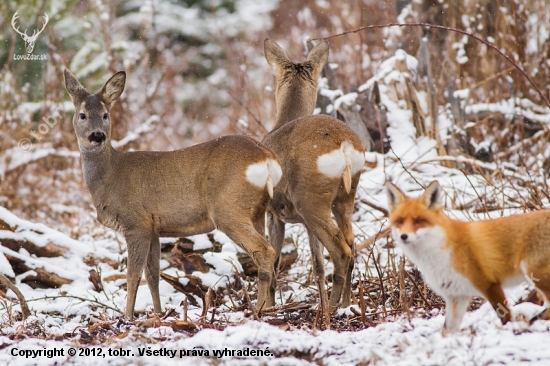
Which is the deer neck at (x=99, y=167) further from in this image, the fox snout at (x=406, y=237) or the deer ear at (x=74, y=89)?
the fox snout at (x=406, y=237)

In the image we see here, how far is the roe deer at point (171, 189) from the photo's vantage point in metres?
5.81

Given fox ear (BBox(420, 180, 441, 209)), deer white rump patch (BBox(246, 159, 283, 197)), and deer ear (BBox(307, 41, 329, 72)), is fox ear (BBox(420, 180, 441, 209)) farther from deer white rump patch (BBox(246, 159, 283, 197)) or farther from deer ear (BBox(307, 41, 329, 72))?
deer ear (BBox(307, 41, 329, 72))

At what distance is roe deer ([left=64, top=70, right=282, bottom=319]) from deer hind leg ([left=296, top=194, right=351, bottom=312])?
0.38 meters

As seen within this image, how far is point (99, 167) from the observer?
6449 mm

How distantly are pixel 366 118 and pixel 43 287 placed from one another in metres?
4.85

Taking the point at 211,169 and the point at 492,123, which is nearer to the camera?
the point at 211,169

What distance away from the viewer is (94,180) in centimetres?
642

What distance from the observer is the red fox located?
380 cm

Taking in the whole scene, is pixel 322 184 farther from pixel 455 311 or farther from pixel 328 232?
pixel 455 311

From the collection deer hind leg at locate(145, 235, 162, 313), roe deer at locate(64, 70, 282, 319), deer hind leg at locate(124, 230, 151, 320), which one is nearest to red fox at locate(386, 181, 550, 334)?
roe deer at locate(64, 70, 282, 319)

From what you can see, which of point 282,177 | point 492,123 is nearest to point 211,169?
point 282,177

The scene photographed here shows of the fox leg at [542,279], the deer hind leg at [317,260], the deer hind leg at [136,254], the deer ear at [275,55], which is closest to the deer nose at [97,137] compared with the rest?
the deer hind leg at [136,254]

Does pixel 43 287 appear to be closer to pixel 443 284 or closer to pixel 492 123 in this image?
pixel 443 284

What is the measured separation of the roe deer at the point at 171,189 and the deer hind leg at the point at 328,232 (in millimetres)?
378
